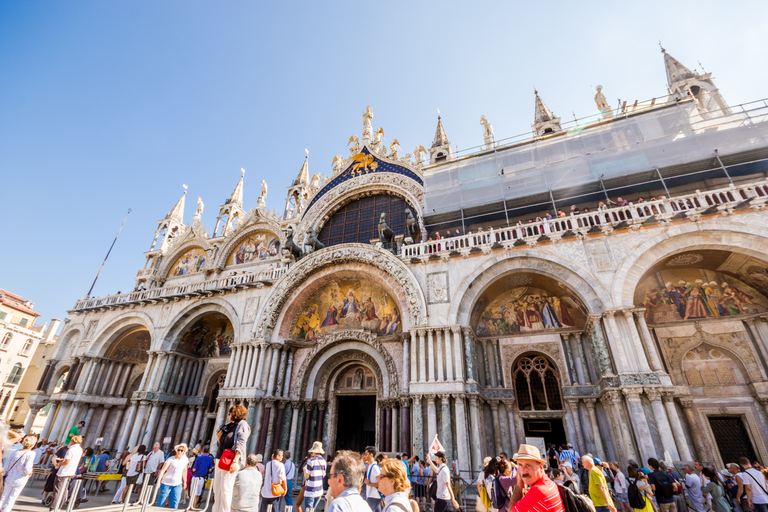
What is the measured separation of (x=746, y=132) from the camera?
12.9 meters

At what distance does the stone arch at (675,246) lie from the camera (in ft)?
34.9

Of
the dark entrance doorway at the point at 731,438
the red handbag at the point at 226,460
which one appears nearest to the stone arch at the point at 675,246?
the dark entrance doorway at the point at 731,438

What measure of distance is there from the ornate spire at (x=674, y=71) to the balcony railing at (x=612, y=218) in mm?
11635

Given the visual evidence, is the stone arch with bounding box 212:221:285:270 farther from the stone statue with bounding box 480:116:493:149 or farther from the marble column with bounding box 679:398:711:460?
the marble column with bounding box 679:398:711:460

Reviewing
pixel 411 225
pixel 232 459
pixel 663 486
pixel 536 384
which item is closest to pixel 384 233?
pixel 411 225

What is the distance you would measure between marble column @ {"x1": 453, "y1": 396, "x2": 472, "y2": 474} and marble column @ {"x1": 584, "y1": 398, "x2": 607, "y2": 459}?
13.3 ft

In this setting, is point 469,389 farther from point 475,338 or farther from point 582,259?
point 582,259

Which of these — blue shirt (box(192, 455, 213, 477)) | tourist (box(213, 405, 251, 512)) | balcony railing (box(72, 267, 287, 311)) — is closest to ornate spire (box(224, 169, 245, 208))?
balcony railing (box(72, 267, 287, 311))

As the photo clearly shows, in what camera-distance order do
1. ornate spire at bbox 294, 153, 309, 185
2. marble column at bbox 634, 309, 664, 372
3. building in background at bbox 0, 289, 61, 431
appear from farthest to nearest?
building in background at bbox 0, 289, 61, 431
ornate spire at bbox 294, 153, 309, 185
marble column at bbox 634, 309, 664, 372

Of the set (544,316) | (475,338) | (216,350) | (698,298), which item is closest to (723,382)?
(698,298)

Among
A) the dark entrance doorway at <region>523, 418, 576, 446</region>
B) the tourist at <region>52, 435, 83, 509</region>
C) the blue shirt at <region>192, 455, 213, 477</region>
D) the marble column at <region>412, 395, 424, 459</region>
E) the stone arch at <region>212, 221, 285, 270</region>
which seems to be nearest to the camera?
the tourist at <region>52, 435, 83, 509</region>

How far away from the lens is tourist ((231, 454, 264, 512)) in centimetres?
495

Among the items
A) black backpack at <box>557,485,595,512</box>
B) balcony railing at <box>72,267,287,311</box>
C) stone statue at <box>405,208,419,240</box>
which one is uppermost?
stone statue at <box>405,208,419,240</box>

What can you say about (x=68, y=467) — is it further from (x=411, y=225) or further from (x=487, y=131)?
(x=487, y=131)
